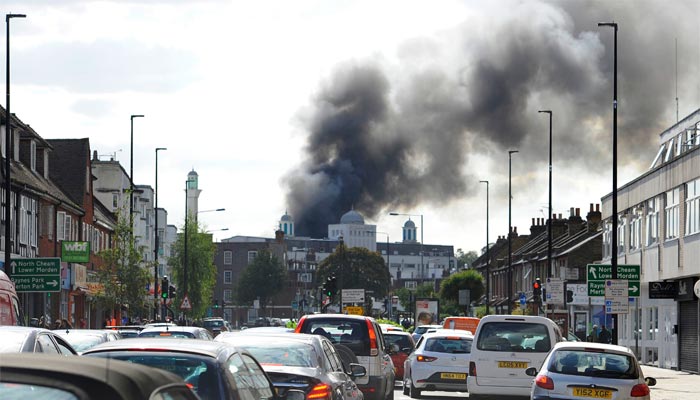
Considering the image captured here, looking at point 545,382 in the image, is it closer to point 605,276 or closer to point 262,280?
point 605,276

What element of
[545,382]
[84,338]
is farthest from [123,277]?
[545,382]

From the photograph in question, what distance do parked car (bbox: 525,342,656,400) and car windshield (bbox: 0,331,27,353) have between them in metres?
7.96

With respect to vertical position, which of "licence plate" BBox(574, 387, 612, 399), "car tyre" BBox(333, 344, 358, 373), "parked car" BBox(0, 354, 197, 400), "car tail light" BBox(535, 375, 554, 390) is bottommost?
"licence plate" BBox(574, 387, 612, 399)

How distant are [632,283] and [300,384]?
22.2 metres

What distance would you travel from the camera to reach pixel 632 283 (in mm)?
34438

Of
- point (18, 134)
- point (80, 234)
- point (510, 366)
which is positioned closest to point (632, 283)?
point (510, 366)

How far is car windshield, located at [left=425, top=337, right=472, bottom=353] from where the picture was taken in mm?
29891

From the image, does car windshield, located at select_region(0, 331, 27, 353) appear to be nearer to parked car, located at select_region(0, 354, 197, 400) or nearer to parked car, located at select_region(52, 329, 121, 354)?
parked car, located at select_region(52, 329, 121, 354)

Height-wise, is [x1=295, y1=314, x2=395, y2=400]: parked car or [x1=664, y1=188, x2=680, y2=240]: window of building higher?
[x1=664, y1=188, x2=680, y2=240]: window of building

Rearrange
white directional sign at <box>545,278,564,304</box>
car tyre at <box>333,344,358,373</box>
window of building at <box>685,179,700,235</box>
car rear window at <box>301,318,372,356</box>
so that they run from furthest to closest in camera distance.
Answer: white directional sign at <box>545,278,564,304</box>
window of building at <box>685,179,700,235</box>
car rear window at <box>301,318,372,356</box>
car tyre at <box>333,344,358,373</box>

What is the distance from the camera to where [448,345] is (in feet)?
98.7

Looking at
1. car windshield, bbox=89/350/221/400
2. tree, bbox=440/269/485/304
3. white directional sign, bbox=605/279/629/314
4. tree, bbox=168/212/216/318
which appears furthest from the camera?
tree, bbox=440/269/485/304

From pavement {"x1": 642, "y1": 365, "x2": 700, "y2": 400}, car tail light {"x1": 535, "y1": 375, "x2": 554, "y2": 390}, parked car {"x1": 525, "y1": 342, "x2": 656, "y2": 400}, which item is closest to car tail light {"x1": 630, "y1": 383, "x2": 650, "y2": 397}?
parked car {"x1": 525, "y1": 342, "x2": 656, "y2": 400}

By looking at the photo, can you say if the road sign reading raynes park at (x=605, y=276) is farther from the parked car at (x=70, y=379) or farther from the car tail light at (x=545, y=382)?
the parked car at (x=70, y=379)
